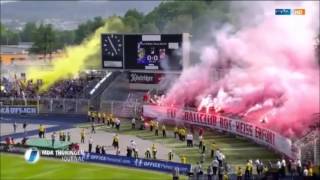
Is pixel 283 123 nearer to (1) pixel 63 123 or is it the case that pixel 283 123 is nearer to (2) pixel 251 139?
(2) pixel 251 139

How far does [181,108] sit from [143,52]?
810 centimetres

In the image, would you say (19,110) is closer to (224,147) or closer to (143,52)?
(143,52)

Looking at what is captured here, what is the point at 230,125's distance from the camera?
4825cm

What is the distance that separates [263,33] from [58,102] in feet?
67.8

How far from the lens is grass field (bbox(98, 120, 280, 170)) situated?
41.8 metres

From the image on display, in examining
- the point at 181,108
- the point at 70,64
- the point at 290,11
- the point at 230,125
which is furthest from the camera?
the point at 70,64

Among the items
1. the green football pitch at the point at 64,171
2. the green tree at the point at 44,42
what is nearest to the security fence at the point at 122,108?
the green football pitch at the point at 64,171

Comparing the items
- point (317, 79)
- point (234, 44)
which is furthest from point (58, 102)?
point (317, 79)

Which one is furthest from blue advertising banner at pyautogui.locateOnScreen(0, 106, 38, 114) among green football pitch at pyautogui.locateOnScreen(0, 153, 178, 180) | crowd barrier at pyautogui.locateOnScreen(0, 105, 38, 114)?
green football pitch at pyautogui.locateOnScreen(0, 153, 178, 180)

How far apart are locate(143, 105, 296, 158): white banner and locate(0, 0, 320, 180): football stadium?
0.25ft

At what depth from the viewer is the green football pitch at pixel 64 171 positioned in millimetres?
37562

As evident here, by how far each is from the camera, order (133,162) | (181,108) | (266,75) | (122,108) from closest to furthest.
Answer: (133,162) → (266,75) → (181,108) → (122,108)

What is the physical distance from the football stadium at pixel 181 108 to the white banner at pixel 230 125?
0.08 metres

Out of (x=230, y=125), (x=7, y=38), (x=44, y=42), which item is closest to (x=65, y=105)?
(x=230, y=125)
